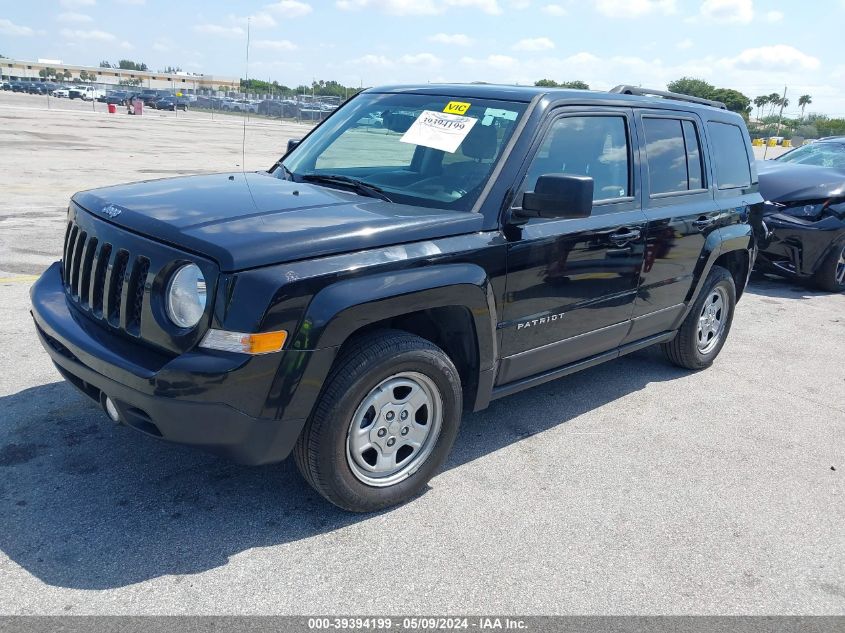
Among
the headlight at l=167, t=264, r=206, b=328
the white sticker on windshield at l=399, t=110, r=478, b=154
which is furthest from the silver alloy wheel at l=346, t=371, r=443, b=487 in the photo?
the white sticker on windshield at l=399, t=110, r=478, b=154

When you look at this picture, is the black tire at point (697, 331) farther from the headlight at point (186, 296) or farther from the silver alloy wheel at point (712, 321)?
the headlight at point (186, 296)

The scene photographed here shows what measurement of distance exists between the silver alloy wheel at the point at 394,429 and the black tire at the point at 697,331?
2721mm

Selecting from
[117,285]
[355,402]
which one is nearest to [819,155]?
[355,402]

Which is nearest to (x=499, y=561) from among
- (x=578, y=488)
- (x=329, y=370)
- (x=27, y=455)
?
(x=578, y=488)

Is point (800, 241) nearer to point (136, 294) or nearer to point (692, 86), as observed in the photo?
point (136, 294)

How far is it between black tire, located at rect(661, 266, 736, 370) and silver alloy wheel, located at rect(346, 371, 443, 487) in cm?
272

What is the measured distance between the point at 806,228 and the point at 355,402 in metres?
7.16

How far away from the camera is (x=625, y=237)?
436cm

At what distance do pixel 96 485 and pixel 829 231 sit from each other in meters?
8.08

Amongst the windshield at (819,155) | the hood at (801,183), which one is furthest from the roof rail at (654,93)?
the windshield at (819,155)

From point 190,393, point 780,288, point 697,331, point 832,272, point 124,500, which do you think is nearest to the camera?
point 190,393

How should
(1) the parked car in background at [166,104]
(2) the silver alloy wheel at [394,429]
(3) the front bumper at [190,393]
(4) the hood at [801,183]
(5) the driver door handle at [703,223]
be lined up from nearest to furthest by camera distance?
(3) the front bumper at [190,393] → (2) the silver alloy wheel at [394,429] → (5) the driver door handle at [703,223] → (4) the hood at [801,183] → (1) the parked car in background at [166,104]

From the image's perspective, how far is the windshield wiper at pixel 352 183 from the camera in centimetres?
382

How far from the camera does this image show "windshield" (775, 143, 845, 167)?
10.1 metres
